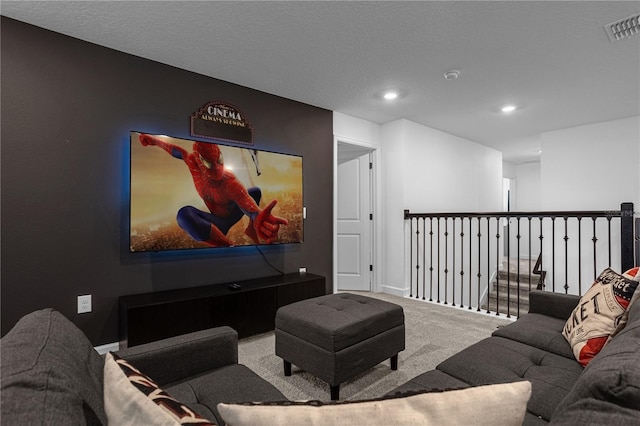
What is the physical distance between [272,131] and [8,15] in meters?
2.14

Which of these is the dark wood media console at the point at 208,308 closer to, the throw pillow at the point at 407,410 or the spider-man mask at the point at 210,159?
the spider-man mask at the point at 210,159

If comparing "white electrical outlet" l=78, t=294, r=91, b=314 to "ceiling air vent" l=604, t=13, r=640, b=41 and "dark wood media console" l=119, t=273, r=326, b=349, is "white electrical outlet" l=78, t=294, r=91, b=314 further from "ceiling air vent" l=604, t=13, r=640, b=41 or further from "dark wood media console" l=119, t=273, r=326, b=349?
"ceiling air vent" l=604, t=13, r=640, b=41

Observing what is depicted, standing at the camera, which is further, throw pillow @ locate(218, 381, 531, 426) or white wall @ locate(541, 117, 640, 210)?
white wall @ locate(541, 117, 640, 210)

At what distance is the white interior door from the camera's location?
4766 mm

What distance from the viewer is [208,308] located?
102 inches

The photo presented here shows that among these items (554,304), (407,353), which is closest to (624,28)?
(554,304)

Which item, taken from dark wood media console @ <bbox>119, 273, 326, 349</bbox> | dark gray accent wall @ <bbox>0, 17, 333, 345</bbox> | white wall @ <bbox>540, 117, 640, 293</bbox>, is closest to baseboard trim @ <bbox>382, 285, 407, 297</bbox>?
dark wood media console @ <bbox>119, 273, 326, 349</bbox>

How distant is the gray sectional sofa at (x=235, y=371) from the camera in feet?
1.82

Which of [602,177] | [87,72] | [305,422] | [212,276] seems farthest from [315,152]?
[602,177]

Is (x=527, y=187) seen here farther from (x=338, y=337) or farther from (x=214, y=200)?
(x=338, y=337)

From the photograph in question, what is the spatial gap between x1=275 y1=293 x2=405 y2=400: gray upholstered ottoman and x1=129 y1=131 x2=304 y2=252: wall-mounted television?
1.24m

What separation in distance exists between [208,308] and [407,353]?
64.1 inches

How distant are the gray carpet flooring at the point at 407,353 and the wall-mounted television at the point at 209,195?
1.04 meters

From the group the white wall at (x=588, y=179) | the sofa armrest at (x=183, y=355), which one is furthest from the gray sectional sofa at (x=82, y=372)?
the white wall at (x=588, y=179)
